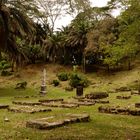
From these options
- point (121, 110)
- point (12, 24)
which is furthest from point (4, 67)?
point (121, 110)

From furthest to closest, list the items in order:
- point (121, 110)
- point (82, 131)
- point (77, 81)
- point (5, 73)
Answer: point (5, 73), point (77, 81), point (121, 110), point (82, 131)

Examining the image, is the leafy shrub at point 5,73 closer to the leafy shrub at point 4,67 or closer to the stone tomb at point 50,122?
the leafy shrub at point 4,67

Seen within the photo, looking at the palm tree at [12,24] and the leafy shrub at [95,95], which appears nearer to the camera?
the leafy shrub at [95,95]

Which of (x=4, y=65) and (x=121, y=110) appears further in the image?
(x=4, y=65)

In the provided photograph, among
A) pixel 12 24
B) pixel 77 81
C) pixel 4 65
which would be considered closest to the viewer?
pixel 12 24

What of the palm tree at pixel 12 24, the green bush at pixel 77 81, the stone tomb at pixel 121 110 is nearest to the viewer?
the stone tomb at pixel 121 110

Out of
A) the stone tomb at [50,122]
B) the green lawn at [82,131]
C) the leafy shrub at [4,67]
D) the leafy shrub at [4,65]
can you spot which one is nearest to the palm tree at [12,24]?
the leafy shrub at [4,67]

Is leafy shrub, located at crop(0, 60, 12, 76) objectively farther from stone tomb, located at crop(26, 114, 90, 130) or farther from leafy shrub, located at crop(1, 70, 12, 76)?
stone tomb, located at crop(26, 114, 90, 130)

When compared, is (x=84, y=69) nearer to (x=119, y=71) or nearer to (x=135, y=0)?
(x=119, y=71)

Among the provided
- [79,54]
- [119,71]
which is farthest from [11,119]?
[79,54]

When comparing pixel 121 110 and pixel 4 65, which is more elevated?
pixel 4 65

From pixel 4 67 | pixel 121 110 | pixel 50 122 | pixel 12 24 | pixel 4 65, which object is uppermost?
pixel 12 24

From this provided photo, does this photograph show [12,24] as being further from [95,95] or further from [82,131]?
[82,131]

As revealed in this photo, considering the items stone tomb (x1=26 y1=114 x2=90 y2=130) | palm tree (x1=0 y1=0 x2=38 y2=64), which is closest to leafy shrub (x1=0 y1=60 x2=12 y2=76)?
palm tree (x1=0 y1=0 x2=38 y2=64)
